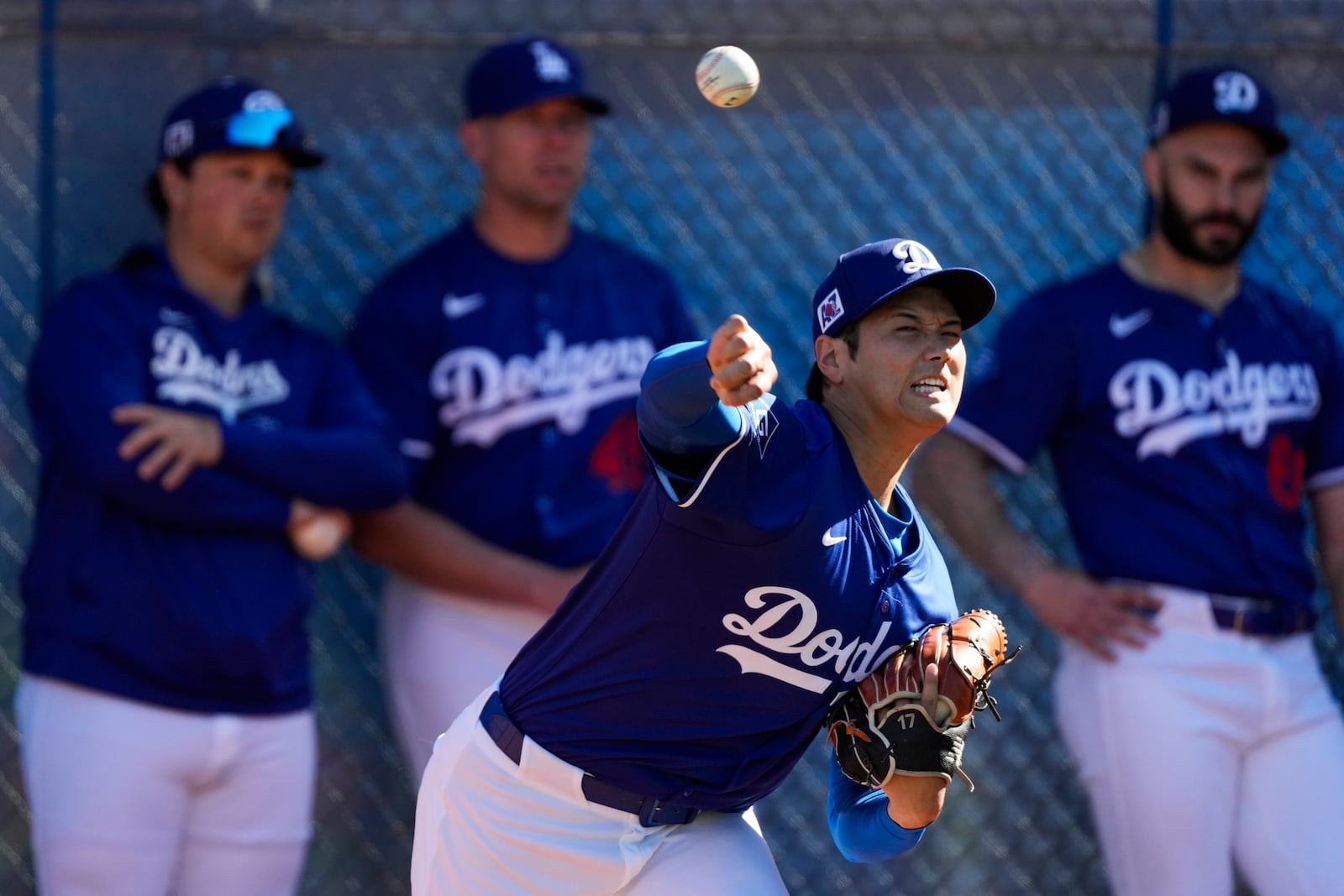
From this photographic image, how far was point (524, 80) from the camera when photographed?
3.88 m

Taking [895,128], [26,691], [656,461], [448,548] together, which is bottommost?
[26,691]

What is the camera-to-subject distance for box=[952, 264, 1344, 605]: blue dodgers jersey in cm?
376

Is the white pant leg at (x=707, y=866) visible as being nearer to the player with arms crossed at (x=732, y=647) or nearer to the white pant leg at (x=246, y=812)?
the player with arms crossed at (x=732, y=647)

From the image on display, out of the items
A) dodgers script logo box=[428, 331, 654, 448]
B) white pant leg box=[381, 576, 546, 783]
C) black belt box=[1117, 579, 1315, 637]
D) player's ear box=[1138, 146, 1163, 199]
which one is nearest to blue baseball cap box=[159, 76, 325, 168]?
dodgers script logo box=[428, 331, 654, 448]

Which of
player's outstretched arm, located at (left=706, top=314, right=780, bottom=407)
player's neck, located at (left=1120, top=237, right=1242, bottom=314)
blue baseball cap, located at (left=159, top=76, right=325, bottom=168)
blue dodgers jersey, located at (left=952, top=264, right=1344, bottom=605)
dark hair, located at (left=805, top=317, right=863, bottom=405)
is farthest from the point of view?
player's neck, located at (left=1120, top=237, right=1242, bottom=314)

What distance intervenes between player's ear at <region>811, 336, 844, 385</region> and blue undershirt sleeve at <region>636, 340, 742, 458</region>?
36 cm

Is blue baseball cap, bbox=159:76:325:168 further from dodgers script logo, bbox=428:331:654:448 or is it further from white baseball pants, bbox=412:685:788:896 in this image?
white baseball pants, bbox=412:685:788:896

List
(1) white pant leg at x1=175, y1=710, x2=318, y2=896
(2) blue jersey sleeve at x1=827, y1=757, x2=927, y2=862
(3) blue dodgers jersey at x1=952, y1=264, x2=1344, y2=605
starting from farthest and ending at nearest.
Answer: (3) blue dodgers jersey at x1=952, y1=264, x2=1344, y2=605, (1) white pant leg at x1=175, y1=710, x2=318, y2=896, (2) blue jersey sleeve at x1=827, y1=757, x2=927, y2=862

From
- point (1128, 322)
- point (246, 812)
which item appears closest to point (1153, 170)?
point (1128, 322)

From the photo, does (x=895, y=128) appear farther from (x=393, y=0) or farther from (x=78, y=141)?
(x=78, y=141)

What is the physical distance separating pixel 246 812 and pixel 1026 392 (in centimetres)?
181

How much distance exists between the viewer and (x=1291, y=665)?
374cm

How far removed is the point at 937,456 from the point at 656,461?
1.68m

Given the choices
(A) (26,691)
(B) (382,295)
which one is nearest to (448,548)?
(B) (382,295)
